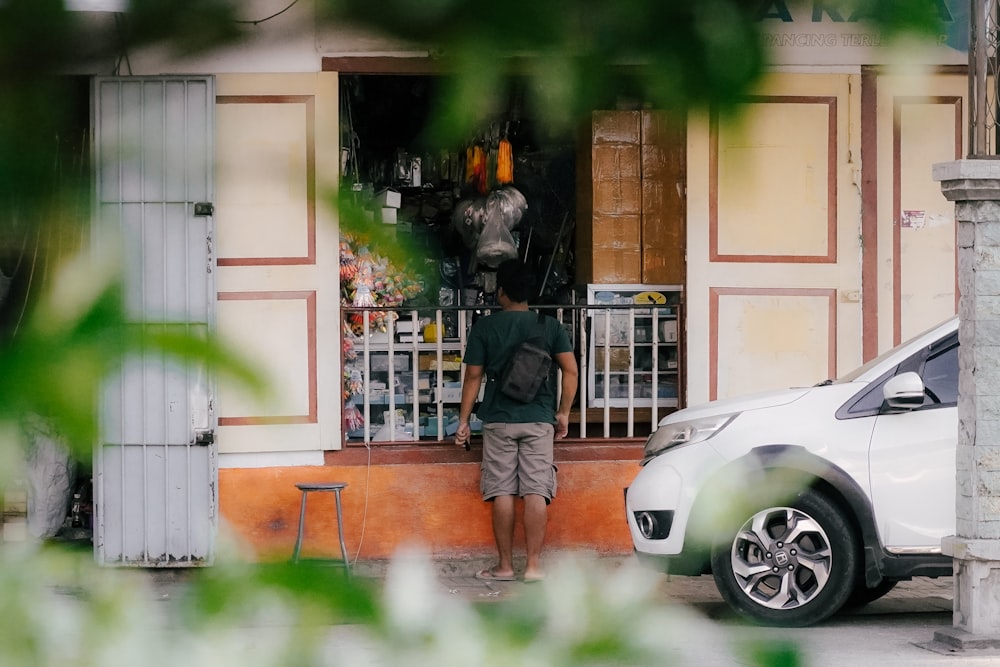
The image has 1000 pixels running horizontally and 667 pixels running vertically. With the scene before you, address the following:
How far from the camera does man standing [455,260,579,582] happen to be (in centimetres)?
766

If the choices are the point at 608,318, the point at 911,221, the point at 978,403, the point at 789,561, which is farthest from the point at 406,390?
the point at 978,403

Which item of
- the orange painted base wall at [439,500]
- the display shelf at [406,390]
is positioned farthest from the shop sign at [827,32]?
the display shelf at [406,390]

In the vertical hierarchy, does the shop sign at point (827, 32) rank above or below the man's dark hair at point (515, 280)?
below

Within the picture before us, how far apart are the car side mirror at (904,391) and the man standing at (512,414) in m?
1.87

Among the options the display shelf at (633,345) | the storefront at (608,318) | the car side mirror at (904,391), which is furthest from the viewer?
the display shelf at (633,345)

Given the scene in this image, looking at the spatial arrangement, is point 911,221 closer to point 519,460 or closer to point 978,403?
point 978,403

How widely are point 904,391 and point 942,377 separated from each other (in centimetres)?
36

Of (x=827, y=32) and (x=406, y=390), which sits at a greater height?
(x=827, y=32)

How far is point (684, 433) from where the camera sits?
271 inches

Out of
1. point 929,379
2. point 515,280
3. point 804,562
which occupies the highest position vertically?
point 515,280

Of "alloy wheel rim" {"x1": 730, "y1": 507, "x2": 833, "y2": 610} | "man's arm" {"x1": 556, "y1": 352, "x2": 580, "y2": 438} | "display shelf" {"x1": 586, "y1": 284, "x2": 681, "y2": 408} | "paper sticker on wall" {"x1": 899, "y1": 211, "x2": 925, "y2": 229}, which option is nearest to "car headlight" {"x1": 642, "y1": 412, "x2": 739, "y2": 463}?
"alloy wheel rim" {"x1": 730, "y1": 507, "x2": 833, "y2": 610}

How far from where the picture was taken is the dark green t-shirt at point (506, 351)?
766cm

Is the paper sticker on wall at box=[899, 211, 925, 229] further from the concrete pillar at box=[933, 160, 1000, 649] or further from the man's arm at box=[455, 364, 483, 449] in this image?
the man's arm at box=[455, 364, 483, 449]

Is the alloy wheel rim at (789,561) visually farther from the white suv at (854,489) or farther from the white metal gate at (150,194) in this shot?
the white metal gate at (150,194)
